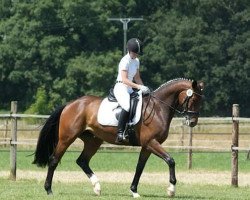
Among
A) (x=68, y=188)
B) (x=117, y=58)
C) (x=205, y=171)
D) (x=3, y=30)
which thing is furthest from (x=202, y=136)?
(x=3, y=30)

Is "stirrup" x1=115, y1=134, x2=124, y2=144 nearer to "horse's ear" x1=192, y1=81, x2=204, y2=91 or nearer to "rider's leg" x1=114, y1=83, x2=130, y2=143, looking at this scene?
"rider's leg" x1=114, y1=83, x2=130, y2=143

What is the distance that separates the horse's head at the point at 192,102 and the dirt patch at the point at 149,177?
466 cm

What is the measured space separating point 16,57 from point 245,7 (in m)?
19.6

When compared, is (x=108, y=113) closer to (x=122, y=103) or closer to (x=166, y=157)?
(x=122, y=103)

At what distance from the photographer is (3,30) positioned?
67.2 meters

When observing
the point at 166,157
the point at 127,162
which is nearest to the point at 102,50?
the point at 127,162

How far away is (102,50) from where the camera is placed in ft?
225

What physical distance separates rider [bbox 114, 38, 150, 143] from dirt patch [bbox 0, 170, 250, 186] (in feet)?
15.4

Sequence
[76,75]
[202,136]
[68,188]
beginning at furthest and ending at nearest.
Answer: [76,75] < [202,136] < [68,188]

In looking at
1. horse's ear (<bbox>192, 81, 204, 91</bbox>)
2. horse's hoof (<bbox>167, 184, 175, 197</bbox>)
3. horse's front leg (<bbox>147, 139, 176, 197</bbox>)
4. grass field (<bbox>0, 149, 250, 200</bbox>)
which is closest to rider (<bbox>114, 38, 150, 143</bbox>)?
horse's front leg (<bbox>147, 139, 176, 197</bbox>)

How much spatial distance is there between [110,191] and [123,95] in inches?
85.2

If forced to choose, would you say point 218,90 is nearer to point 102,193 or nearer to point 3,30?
point 3,30

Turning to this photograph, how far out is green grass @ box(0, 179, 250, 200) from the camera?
13.4m

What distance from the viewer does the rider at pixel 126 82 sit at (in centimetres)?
1359
